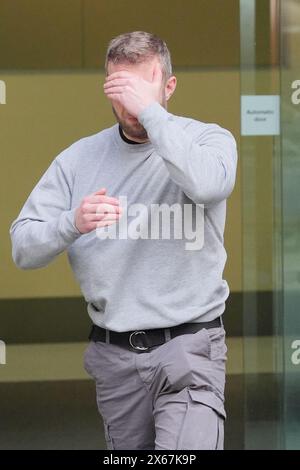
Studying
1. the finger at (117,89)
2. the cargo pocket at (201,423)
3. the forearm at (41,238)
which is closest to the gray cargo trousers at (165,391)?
the cargo pocket at (201,423)

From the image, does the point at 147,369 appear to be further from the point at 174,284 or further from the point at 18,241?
the point at 18,241

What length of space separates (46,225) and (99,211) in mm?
268

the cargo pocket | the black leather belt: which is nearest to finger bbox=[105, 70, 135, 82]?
the black leather belt

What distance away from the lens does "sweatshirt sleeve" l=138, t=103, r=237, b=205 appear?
263 centimetres

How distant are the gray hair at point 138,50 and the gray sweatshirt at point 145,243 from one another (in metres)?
0.16

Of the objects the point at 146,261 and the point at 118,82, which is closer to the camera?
the point at 118,82

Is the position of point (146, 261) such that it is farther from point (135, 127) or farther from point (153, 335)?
point (135, 127)

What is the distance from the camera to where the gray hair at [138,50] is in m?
2.82

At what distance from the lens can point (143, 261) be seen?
2861 millimetres

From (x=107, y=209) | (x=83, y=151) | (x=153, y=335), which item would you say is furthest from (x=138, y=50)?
(x=153, y=335)

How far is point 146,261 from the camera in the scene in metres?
2.86
